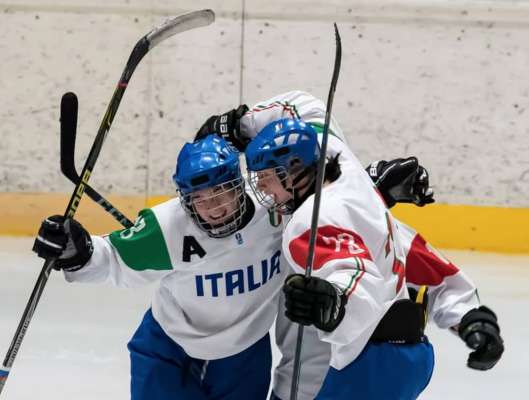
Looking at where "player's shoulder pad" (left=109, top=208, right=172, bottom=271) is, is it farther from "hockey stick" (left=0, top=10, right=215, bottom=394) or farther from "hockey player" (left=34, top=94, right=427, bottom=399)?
"hockey stick" (left=0, top=10, right=215, bottom=394)

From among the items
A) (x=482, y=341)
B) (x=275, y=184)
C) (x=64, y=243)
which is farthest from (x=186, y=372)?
(x=482, y=341)

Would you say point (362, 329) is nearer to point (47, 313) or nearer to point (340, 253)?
point (340, 253)

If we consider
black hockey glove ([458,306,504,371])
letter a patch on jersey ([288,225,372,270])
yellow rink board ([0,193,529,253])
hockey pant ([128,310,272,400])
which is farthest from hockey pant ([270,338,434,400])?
yellow rink board ([0,193,529,253])

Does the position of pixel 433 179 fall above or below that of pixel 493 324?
below

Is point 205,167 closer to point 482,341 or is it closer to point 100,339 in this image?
point 482,341

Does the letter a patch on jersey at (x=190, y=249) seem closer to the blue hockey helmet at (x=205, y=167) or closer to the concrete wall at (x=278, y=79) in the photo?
the blue hockey helmet at (x=205, y=167)

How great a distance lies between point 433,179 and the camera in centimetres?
496

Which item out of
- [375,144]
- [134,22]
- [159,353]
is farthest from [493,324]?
[134,22]

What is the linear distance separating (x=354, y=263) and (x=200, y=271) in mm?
508

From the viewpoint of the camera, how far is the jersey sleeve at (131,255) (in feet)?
6.98

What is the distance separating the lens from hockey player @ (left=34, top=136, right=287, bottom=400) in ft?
6.72

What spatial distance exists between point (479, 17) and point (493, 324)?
125 inches

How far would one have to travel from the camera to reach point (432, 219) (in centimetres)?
492

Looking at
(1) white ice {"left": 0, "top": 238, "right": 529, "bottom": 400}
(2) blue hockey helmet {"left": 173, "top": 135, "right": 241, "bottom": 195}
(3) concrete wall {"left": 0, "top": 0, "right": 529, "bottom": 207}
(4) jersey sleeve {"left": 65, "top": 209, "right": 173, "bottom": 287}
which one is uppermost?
(2) blue hockey helmet {"left": 173, "top": 135, "right": 241, "bottom": 195}
